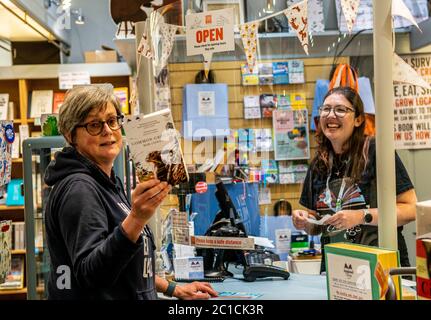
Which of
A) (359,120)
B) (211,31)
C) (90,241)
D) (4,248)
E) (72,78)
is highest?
(72,78)

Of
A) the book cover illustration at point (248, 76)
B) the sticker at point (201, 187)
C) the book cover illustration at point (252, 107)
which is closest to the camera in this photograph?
the sticker at point (201, 187)

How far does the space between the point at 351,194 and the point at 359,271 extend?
0.88m

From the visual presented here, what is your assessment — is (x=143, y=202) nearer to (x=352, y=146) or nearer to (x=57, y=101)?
(x=352, y=146)

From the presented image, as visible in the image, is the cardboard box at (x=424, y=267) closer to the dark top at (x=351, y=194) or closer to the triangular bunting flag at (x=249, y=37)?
the dark top at (x=351, y=194)

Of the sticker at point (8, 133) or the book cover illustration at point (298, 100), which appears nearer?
the sticker at point (8, 133)

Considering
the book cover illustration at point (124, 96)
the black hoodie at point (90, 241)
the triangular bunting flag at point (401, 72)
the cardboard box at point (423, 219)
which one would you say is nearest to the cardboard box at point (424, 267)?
the cardboard box at point (423, 219)

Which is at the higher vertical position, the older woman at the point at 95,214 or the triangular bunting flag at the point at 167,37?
the triangular bunting flag at the point at 167,37

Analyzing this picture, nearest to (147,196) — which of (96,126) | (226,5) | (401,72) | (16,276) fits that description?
(96,126)

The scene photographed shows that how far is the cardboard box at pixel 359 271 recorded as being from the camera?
3.83 feet

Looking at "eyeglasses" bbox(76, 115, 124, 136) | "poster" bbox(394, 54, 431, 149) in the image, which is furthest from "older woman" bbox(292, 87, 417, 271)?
"eyeglasses" bbox(76, 115, 124, 136)

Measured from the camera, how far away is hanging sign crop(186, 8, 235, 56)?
2.12 m

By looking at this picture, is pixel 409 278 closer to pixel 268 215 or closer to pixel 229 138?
pixel 268 215

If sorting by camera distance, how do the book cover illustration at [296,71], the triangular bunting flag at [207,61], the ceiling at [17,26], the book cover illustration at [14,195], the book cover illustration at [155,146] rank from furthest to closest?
the book cover illustration at [14,195] < the ceiling at [17,26] < the book cover illustration at [296,71] < the triangular bunting flag at [207,61] < the book cover illustration at [155,146]

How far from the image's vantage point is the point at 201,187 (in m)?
2.31
